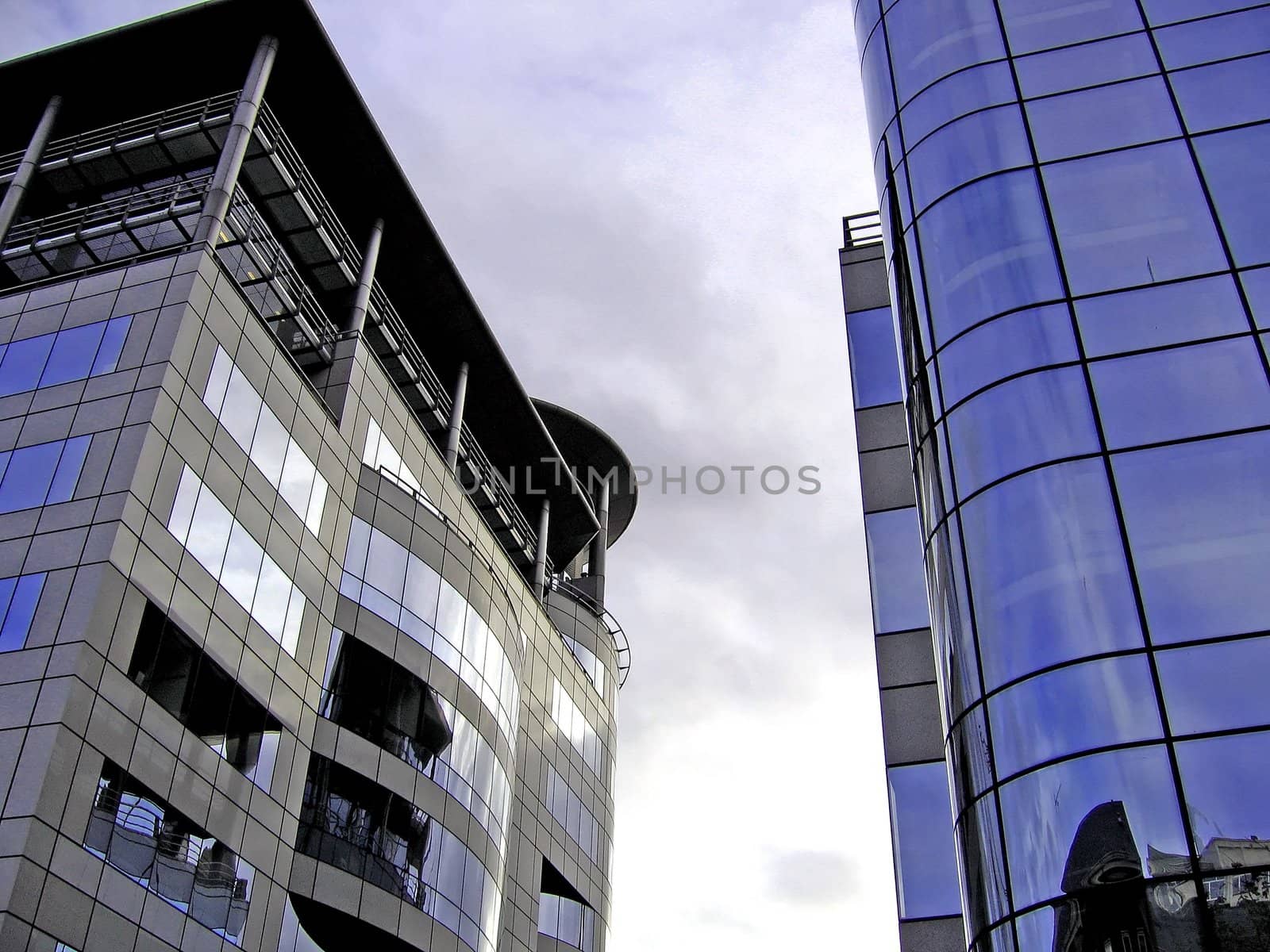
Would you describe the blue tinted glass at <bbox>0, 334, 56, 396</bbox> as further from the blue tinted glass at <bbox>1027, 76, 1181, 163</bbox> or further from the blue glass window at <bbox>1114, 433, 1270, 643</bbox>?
the blue glass window at <bbox>1114, 433, 1270, 643</bbox>

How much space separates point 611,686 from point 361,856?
28544 millimetres

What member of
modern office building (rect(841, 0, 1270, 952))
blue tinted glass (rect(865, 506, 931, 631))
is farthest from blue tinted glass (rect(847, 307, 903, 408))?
blue tinted glass (rect(865, 506, 931, 631))

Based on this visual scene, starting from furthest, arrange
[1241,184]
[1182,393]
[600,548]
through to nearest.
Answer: [600,548] < [1241,184] < [1182,393]

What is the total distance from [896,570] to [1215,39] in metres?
12.9

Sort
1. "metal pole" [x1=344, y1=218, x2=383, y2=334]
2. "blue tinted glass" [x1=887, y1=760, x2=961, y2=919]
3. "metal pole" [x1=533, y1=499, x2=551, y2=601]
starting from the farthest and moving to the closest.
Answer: "metal pole" [x1=533, y1=499, x2=551, y2=601] → "metal pole" [x1=344, y1=218, x2=383, y2=334] → "blue tinted glass" [x1=887, y1=760, x2=961, y2=919]

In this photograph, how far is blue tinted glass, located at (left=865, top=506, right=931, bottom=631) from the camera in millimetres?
27828

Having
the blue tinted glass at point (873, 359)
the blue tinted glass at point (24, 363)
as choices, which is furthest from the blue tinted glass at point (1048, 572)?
the blue tinted glass at point (24, 363)

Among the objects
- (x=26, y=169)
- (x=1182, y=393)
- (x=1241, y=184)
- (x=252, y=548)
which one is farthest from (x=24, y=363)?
(x=1241, y=184)

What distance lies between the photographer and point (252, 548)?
32125mm

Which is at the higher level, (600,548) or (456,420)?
(600,548)

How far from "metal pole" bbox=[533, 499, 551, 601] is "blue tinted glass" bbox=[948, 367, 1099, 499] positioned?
3463 centimetres

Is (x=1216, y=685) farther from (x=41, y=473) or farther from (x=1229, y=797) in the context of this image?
(x=41, y=473)

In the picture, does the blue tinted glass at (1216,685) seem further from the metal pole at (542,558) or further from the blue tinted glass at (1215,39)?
the metal pole at (542,558)

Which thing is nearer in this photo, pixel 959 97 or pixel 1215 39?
pixel 1215 39
